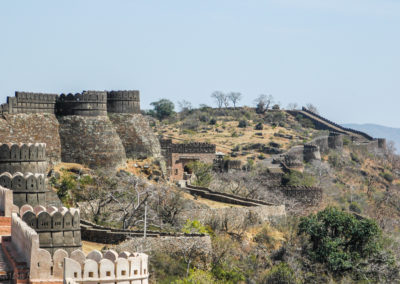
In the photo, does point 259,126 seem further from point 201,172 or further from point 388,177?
point 201,172

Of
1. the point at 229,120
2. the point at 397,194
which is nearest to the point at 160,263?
the point at 397,194

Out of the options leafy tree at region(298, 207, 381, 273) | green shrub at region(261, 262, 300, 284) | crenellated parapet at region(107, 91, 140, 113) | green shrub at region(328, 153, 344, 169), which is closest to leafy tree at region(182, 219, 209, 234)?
green shrub at region(261, 262, 300, 284)

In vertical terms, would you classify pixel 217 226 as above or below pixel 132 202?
below

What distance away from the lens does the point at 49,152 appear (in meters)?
43.1

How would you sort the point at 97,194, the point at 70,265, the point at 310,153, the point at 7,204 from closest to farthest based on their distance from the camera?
the point at 70,265, the point at 7,204, the point at 97,194, the point at 310,153

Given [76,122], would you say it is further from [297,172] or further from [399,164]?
[399,164]

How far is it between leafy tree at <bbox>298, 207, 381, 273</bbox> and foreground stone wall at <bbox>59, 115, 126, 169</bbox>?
9.39 meters

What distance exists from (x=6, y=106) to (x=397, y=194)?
43.1 meters

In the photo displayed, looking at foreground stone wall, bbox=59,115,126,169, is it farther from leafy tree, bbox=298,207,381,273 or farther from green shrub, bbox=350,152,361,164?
green shrub, bbox=350,152,361,164

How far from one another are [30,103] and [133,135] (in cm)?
616

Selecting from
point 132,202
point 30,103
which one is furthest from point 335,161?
point 132,202

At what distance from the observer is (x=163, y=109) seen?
107000mm

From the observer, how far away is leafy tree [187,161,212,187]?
183 ft

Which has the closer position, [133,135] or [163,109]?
[133,135]
